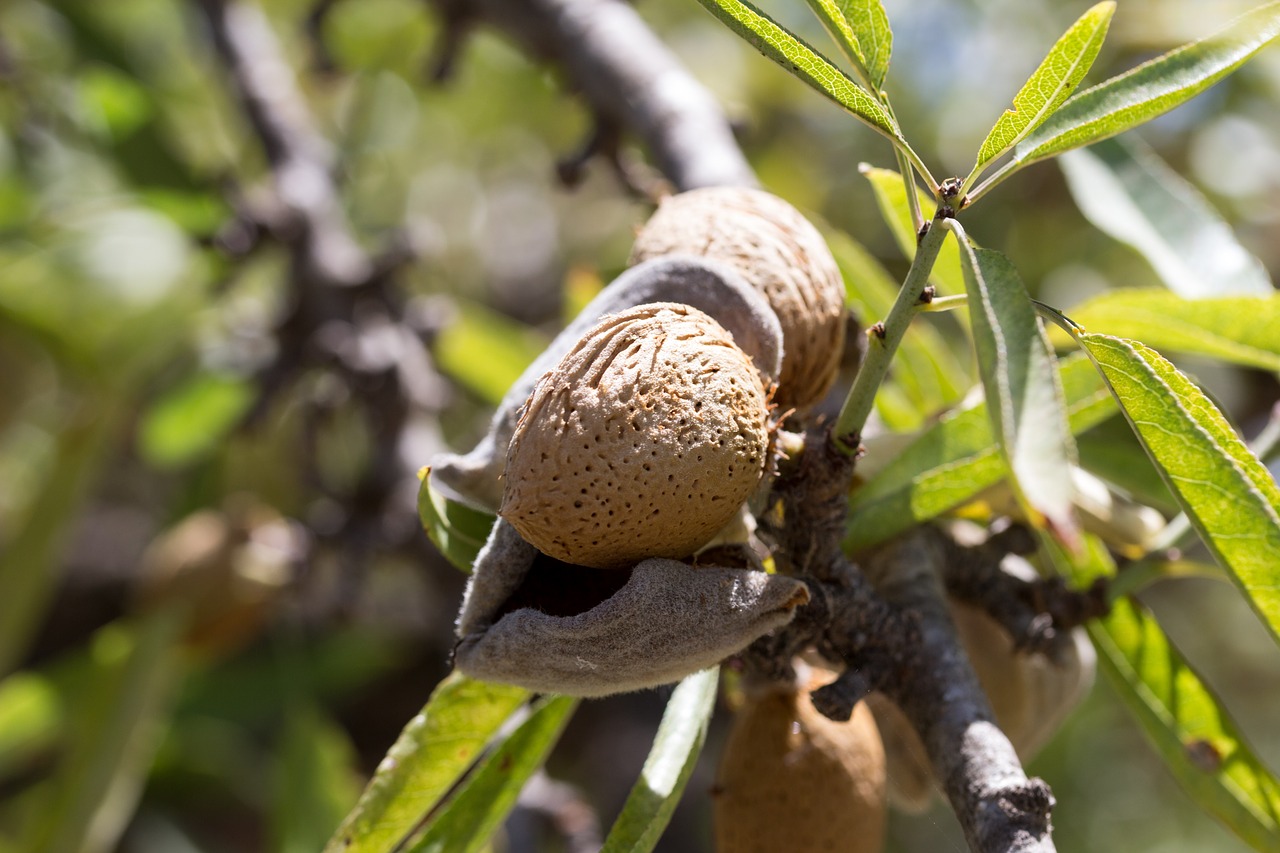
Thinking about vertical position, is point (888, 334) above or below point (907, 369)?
above

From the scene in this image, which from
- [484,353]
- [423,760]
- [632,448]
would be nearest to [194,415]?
[484,353]

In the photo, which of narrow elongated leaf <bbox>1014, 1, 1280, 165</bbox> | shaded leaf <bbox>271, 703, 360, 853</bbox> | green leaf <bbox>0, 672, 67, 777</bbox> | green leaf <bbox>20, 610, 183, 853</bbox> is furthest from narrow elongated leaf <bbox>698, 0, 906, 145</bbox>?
green leaf <bbox>0, 672, 67, 777</bbox>

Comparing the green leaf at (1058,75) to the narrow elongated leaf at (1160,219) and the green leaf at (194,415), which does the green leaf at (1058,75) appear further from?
the green leaf at (194,415)

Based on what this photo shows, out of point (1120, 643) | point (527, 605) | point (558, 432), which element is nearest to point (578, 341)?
point (558, 432)

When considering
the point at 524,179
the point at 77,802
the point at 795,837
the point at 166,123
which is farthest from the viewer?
the point at 524,179

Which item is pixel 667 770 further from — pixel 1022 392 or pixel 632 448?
pixel 1022 392

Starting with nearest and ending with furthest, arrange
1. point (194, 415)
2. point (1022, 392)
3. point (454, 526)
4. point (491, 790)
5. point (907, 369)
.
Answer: point (1022, 392), point (454, 526), point (491, 790), point (907, 369), point (194, 415)

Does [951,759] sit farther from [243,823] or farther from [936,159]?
[243,823]
